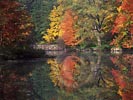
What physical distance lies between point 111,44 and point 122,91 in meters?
45.6

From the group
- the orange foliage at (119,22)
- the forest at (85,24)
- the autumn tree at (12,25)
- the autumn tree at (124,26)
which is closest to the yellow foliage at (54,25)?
the forest at (85,24)

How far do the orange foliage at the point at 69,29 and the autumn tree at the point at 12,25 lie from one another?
25.0m

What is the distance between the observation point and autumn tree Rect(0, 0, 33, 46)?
34.8 meters

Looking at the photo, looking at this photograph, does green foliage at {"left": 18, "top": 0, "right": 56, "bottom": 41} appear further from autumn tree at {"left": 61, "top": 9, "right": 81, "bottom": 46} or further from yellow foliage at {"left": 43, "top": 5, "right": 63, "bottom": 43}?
autumn tree at {"left": 61, "top": 9, "right": 81, "bottom": 46}

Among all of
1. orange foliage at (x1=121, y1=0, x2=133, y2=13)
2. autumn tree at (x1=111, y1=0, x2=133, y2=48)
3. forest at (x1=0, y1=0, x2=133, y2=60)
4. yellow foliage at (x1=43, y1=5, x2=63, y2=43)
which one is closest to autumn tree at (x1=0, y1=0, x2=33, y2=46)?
forest at (x1=0, y1=0, x2=133, y2=60)

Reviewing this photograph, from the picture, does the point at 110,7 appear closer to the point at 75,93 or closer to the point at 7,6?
the point at 7,6

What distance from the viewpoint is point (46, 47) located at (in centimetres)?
6881

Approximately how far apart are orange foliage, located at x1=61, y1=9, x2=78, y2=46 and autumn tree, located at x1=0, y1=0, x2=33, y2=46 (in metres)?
25.0

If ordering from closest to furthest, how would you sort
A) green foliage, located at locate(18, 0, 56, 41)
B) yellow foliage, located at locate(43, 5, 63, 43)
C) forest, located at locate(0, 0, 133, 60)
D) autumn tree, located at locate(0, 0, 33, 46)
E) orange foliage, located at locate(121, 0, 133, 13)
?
autumn tree, located at locate(0, 0, 33, 46)
orange foliage, located at locate(121, 0, 133, 13)
forest, located at locate(0, 0, 133, 60)
yellow foliage, located at locate(43, 5, 63, 43)
green foliage, located at locate(18, 0, 56, 41)

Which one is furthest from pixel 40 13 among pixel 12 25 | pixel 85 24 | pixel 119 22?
pixel 12 25

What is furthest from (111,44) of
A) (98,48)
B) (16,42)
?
(16,42)

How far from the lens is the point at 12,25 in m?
36.8

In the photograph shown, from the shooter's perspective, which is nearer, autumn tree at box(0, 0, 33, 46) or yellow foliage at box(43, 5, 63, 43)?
autumn tree at box(0, 0, 33, 46)

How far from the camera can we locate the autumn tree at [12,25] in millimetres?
34844
